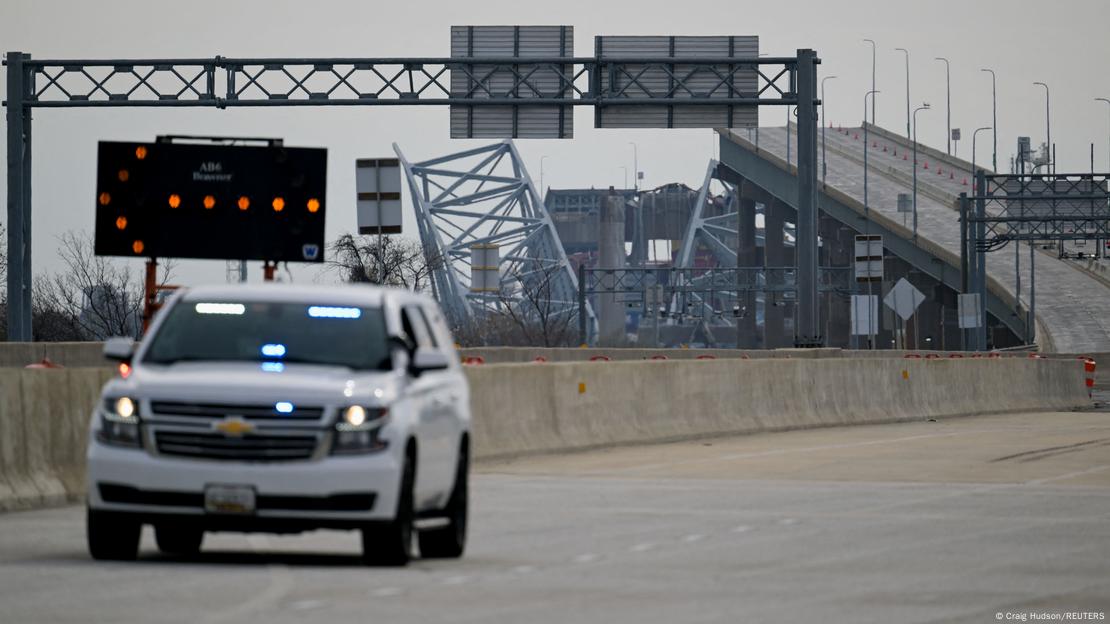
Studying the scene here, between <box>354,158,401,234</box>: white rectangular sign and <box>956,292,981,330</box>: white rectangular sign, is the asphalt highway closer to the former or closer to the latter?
<box>354,158,401,234</box>: white rectangular sign

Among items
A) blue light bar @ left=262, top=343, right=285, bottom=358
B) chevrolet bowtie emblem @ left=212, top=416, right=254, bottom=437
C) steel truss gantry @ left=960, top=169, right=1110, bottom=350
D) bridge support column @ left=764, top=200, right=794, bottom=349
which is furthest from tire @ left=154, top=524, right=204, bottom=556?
bridge support column @ left=764, top=200, right=794, bottom=349

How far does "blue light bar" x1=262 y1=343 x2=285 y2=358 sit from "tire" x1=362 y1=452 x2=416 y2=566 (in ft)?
3.35

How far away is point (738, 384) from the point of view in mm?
32031

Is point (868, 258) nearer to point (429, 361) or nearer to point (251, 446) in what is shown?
point (429, 361)

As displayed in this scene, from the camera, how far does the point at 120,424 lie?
1262 cm

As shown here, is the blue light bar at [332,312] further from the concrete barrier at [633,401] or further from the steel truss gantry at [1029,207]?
the steel truss gantry at [1029,207]

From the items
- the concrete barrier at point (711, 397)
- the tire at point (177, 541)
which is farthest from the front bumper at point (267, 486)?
the concrete barrier at point (711, 397)

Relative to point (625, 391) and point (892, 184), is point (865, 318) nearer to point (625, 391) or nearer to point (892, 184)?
point (625, 391)

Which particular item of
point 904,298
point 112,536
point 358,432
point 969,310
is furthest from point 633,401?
point 969,310

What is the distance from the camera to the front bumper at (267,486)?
40.7 ft

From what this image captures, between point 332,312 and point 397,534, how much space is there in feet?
5.06

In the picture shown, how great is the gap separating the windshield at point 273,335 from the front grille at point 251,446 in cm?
75

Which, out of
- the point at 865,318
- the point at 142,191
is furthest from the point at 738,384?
the point at 865,318

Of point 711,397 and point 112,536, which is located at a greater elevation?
point 711,397
